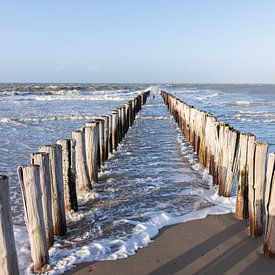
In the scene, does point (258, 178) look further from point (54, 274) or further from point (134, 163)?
point (134, 163)

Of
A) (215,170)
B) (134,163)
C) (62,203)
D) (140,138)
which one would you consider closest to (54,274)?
(62,203)

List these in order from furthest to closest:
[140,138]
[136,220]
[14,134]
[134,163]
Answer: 1. [14,134]
2. [140,138]
3. [134,163]
4. [136,220]

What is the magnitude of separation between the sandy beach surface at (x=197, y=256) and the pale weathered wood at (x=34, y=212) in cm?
39

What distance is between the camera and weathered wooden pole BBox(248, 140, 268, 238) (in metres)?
4.52

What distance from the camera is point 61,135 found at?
45.6 feet

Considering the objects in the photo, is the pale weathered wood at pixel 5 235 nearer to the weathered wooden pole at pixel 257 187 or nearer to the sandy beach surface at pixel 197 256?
the sandy beach surface at pixel 197 256

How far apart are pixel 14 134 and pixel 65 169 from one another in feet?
32.7

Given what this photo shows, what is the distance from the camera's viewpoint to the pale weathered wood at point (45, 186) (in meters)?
4.11

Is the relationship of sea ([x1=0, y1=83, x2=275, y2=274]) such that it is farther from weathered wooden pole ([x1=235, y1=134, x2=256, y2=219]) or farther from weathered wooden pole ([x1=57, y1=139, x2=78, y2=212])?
weathered wooden pole ([x1=235, y1=134, x2=256, y2=219])

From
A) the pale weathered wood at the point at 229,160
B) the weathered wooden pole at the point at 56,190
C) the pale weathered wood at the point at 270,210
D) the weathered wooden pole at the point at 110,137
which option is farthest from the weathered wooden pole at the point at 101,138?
the pale weathered wood at the point at 270,210

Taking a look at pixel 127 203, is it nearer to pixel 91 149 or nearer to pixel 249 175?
pixel 91 149

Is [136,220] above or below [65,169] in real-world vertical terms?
below

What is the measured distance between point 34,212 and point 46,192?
43cm

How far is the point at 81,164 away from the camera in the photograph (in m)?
6.46
